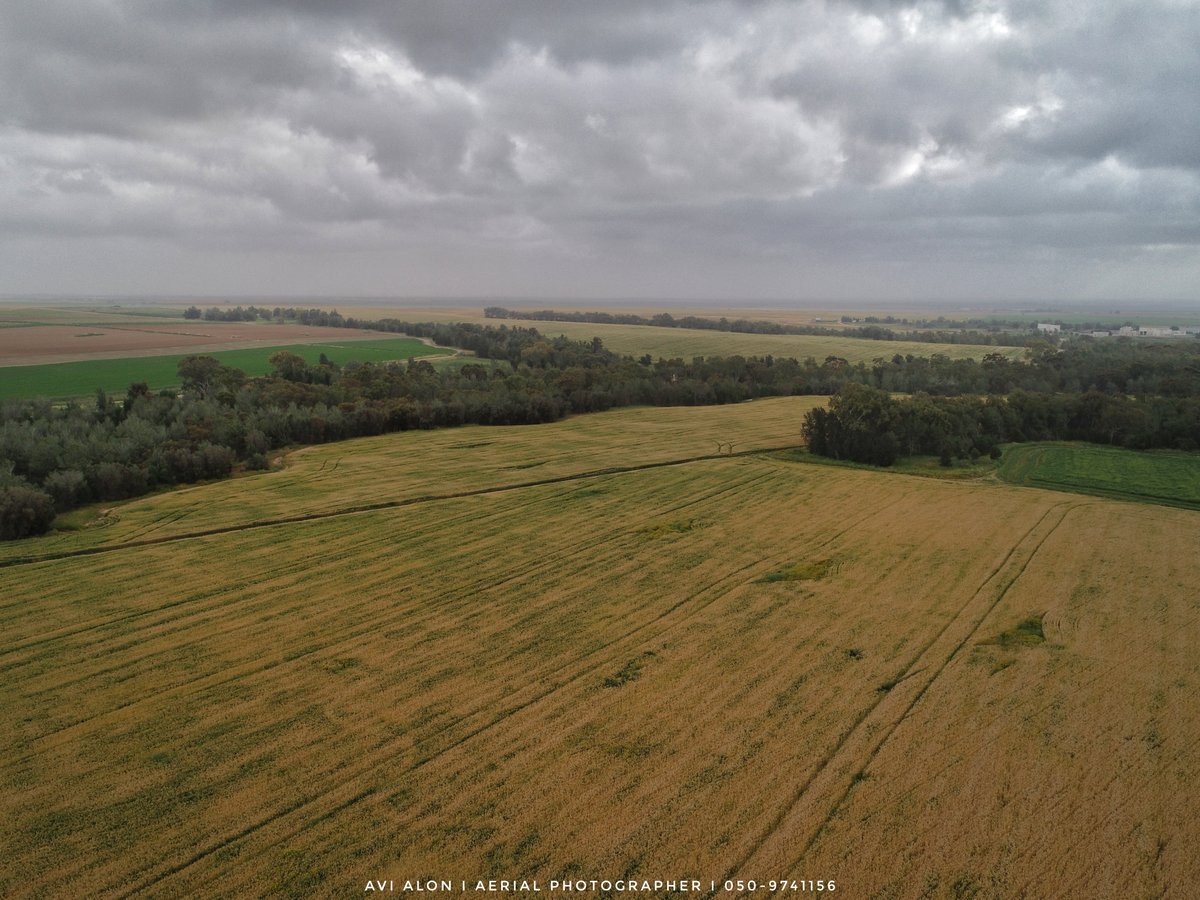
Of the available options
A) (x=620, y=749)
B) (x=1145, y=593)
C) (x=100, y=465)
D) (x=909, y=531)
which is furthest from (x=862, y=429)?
(x=100, y=465)

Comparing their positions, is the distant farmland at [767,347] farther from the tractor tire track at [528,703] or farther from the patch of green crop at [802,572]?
the tractor tire track at [528,703]

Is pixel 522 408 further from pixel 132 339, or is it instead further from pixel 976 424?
pixel 132 339

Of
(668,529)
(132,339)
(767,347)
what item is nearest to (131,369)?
(132,339)

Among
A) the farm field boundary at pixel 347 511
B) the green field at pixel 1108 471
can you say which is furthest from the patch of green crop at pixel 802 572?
the green field at pixel 1108 471

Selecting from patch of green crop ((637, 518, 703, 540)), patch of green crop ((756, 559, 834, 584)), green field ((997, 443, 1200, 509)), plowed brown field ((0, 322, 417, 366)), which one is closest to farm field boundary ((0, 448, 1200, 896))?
patch of green crop ((756, 559, 834, 584))

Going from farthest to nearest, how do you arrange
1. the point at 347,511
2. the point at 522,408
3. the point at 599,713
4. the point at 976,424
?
the point at 522,408 < the point at 976,424 < the point at 347,511 < the point at 599,713

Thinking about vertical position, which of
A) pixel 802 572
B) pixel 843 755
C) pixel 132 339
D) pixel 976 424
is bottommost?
pixel 843 755
